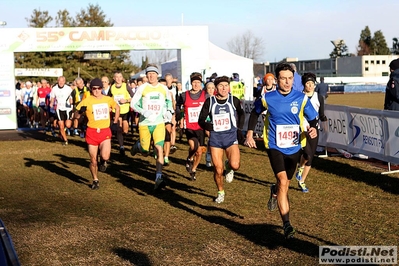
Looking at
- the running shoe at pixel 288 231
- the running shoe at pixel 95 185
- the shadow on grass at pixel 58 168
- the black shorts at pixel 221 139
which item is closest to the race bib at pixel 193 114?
the running shoe at pixel 95 185

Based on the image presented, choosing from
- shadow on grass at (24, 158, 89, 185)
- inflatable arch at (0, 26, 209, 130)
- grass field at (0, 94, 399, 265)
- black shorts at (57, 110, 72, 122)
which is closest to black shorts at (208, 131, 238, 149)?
grass field at (0, 94, 399, 265)

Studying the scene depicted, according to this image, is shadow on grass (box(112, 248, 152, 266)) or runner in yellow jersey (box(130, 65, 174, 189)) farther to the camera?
runner in yellow jersey (box(130, 65, 174, 189))

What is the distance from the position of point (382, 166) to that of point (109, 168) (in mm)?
6231

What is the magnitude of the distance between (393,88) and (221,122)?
4.84 meters

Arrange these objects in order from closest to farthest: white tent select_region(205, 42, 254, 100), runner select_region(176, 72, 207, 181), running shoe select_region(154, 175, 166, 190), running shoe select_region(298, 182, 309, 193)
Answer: running shoe select_region(154, 175, 166, 190) < running shoe select_region(298, 182, 309, 193) < runner select_region(176, 72, 207, 181) < white tent select_region(205, 42, 254, 100)

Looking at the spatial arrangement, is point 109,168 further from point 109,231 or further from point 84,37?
point 84,37

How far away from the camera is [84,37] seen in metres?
24.6

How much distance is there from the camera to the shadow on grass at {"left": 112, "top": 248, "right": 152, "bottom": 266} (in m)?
6.14

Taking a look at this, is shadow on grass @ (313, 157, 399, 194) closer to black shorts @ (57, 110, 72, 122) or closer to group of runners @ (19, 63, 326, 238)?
group of runners @ (19, 63, 326, 238)

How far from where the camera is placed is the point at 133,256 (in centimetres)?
640

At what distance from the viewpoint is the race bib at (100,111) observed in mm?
11109

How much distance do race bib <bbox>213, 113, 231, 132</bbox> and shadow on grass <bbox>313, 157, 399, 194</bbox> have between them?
3.19m

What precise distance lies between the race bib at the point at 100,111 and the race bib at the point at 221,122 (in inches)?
Answer: 108

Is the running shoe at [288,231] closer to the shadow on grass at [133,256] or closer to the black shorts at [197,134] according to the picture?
the shadow on grass at [133,256]
